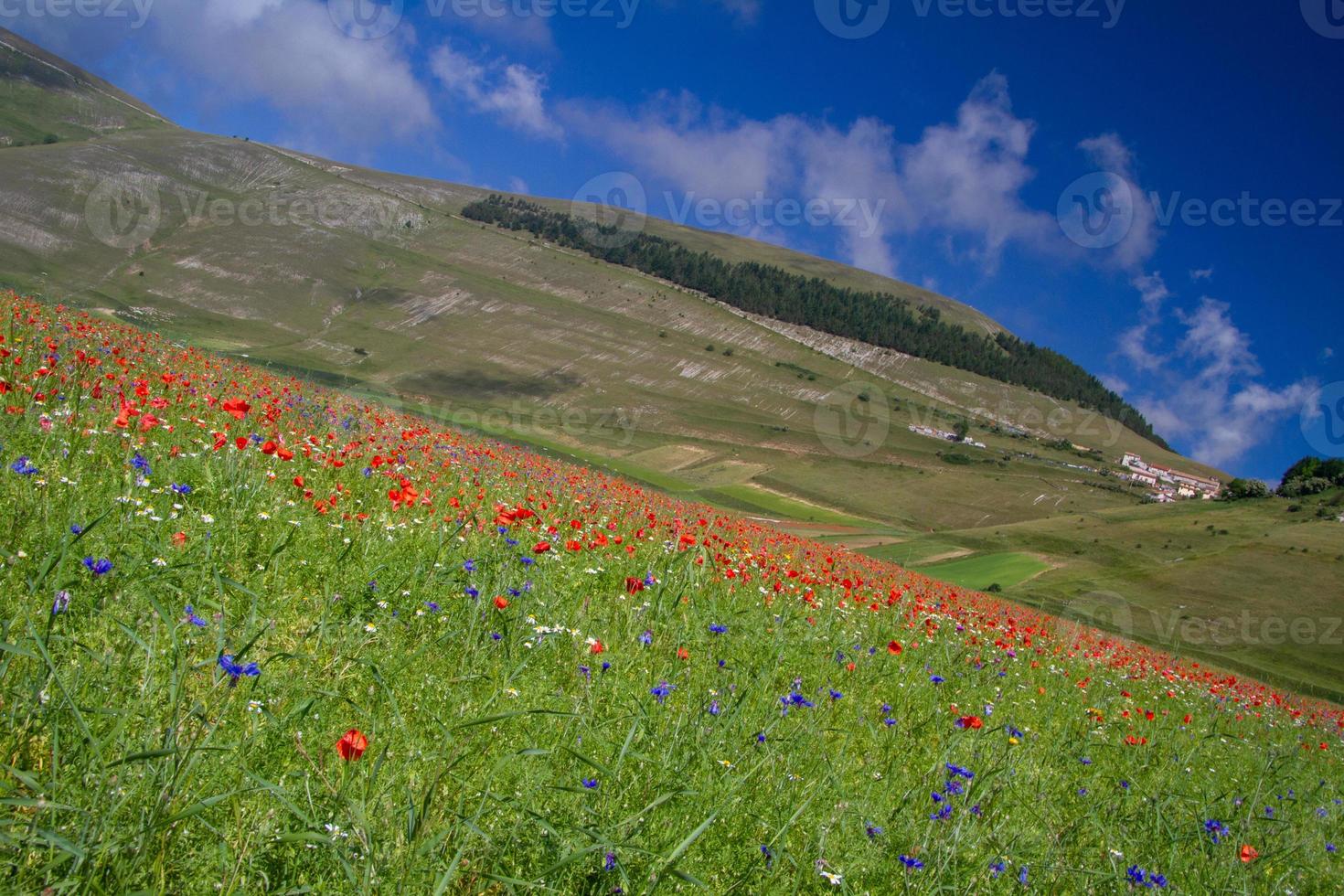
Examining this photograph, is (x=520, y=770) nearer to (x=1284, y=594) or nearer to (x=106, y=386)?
(x=106, y=386)

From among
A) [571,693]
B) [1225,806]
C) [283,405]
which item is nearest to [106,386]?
[283,405]

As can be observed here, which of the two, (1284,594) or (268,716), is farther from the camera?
(1284,594)

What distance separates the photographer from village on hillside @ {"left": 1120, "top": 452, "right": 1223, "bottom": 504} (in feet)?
460

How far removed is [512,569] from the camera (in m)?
→ 4.94

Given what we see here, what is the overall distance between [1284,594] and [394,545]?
59889 millimetres
